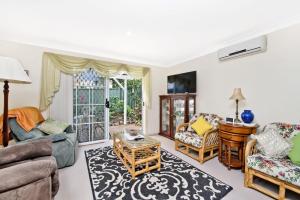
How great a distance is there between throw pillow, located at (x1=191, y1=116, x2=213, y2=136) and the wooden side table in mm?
371

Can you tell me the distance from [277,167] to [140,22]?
8.68ft

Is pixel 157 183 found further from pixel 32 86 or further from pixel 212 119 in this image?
pixel 32 86

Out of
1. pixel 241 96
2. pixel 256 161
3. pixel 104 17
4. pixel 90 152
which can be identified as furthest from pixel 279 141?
pixel 90 152

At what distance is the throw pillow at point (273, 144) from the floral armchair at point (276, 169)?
0.06 m

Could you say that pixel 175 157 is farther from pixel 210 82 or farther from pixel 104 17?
pixel 104 17

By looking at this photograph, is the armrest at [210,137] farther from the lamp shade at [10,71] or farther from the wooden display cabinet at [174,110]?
the lamp shade at [10,71]

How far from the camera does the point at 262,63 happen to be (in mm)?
2504

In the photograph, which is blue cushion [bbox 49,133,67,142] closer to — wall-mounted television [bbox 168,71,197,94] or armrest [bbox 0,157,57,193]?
armrest [bbox 0,157,57,193]

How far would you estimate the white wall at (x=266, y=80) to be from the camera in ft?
7.12

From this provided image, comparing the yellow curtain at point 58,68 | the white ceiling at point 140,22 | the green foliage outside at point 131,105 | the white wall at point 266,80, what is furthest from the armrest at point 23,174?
the green foliage outside at point 131,105

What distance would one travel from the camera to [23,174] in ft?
3.45

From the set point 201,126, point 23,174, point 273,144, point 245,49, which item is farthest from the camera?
point 201,126

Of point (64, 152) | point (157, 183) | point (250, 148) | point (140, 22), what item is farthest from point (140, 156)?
point (140, 22)

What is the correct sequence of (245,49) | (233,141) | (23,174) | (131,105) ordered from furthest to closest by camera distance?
(131,105) → (245,49) → (233,141) → (23,174)
